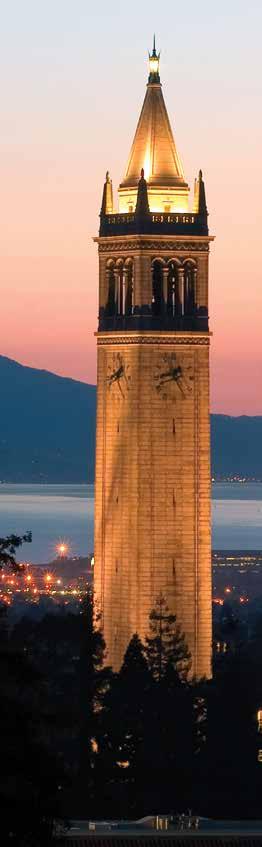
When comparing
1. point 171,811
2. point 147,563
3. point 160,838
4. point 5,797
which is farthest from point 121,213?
point 5,797

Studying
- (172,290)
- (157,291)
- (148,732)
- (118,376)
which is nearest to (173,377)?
(118,376)

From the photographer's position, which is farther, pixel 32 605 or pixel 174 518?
pixel 32 605

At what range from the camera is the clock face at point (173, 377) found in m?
102

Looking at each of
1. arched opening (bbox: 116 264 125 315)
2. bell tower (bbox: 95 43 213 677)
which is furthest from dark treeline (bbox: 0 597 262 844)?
arched opening (bbox: 116 264 125 315)

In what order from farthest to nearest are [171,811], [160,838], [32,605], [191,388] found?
[32,605], [191,388], [171,811], [160,838]

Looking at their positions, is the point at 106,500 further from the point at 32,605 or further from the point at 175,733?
the point at 32,605

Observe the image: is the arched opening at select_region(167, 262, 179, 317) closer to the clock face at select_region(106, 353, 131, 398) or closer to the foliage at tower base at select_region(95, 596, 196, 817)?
the clock face at select_region(106, 353, 131, 398)

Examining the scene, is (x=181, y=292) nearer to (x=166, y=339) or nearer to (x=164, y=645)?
(x=166, y=339)

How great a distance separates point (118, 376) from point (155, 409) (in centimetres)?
157

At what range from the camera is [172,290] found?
338 feet

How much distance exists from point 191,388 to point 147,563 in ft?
16.7

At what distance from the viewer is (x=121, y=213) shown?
103 meters

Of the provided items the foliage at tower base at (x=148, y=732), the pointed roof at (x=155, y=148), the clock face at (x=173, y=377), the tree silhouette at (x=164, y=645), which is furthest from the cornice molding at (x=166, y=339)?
the foliage at tower base at (x=148, y=732)

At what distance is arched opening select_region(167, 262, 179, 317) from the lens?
337 feet
